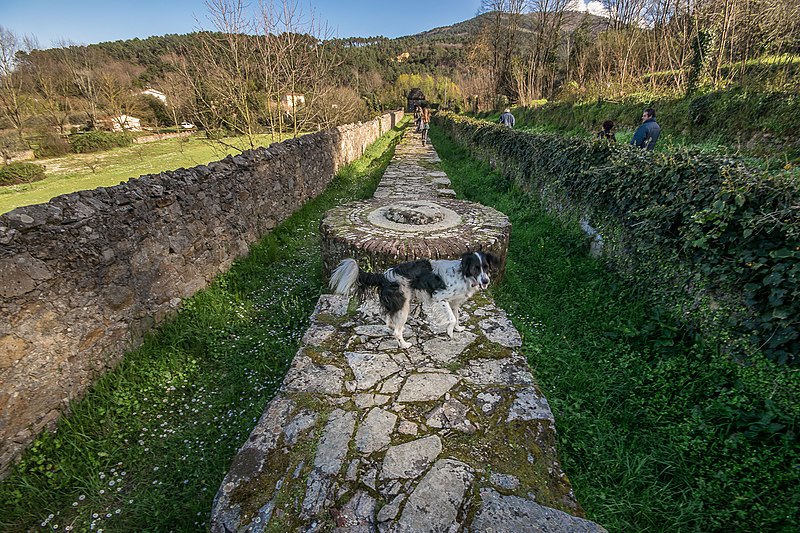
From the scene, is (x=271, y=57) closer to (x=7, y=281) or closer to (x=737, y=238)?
(x=7, y=281)

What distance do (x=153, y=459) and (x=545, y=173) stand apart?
7.26 metres

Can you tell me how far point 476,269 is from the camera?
114 inches

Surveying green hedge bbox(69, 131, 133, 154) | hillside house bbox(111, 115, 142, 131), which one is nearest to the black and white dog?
green hedge bbox(69, 131, 133, 154)

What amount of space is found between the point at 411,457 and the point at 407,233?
3030 millimetres

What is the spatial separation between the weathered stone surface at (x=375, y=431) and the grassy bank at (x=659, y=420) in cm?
128

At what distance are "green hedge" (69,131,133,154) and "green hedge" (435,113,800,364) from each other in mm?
33995

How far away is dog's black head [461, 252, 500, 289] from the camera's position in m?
2.87

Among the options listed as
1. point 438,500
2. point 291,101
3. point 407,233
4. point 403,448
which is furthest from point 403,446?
point 291,101

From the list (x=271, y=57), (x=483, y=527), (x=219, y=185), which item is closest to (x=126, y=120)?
(x=271, y=57)

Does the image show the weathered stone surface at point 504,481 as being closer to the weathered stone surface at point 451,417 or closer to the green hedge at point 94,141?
the weathered stone surface at point 451,417

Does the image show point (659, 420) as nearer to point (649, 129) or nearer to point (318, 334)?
point (318, 334)

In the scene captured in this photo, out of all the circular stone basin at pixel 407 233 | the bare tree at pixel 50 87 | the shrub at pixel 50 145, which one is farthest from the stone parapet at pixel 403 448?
the bare tree at pixel 50 87

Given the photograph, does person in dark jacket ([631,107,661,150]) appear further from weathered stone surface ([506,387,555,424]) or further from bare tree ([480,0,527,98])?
bare tree ([480,0,527,98])

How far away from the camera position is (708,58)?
9.76m
